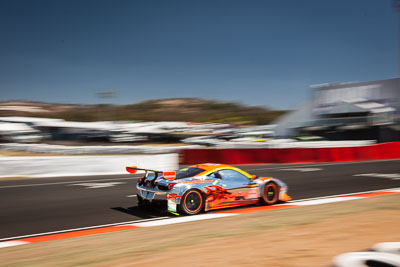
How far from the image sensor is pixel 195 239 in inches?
218

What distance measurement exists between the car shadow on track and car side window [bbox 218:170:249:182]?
4.28 feet

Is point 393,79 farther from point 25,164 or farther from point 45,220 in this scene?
point 45,220

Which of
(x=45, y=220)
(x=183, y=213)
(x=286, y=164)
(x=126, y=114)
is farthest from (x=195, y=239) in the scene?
(x=126, y=114)

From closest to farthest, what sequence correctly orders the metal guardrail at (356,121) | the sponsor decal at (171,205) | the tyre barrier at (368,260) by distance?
the tyre barrier at (368,260), the sponsor decal at (171,205), the metal guardrail at (356,121)

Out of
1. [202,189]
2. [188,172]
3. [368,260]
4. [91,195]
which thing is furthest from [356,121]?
[368,260]

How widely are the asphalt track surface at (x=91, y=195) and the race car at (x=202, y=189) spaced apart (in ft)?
1.99

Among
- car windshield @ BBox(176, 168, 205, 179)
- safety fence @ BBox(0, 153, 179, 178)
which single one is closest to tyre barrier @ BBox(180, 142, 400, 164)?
safety fence @ BBox(0, 153, 179, 178)

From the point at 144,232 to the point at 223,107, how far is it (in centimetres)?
15538

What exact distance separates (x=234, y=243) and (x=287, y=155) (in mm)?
17039

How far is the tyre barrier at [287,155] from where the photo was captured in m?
20.7

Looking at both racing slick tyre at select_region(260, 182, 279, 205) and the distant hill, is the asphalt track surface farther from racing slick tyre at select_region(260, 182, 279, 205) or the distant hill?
the distant hill

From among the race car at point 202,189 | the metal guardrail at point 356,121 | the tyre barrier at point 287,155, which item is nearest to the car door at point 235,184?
the race car at point 202,189

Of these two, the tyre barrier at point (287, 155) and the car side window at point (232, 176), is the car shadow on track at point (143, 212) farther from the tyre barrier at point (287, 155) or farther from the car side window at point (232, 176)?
the tyre barrier at point (287, 155)

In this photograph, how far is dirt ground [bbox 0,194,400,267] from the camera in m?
4.31
